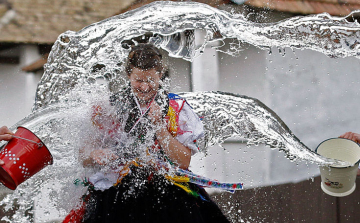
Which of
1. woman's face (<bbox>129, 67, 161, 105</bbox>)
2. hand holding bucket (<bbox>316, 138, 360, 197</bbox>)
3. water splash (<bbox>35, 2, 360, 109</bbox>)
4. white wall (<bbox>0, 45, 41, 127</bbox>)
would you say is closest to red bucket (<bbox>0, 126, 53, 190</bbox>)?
woman's face (<bbox>129, 67, 161, 105</bbox>)

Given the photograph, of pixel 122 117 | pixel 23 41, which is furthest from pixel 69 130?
pixel 23 41

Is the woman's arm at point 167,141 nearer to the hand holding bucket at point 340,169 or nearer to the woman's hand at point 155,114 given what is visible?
the woman's hand at point 155,114

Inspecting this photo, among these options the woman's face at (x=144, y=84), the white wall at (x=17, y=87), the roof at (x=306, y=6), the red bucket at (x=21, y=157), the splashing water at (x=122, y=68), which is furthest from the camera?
the roof at (x=306, y=6)

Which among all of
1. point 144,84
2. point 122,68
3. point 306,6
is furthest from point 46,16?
point 144,84

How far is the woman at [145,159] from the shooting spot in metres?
1.68

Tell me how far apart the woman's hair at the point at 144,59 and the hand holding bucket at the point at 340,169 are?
47.7 inches

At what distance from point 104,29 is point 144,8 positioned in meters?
0.25

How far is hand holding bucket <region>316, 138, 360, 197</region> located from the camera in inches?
92.6

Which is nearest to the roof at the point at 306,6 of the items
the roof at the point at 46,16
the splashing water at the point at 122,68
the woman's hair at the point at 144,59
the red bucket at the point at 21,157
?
the roof at the point at 46,16

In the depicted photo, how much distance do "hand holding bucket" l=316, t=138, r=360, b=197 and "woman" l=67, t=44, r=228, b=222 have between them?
3.04ft

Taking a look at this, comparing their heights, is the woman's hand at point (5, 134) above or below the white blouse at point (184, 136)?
above

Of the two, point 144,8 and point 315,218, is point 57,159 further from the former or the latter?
point 315,218

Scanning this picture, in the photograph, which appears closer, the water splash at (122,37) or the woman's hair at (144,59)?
the woman's hair at (144,59)

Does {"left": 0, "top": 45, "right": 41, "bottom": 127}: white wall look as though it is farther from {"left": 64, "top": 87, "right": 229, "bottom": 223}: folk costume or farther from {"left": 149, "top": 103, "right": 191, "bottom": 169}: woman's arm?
{"left": 149, "top": 103, "right": 191, "bottom": 169}: woman's arm
